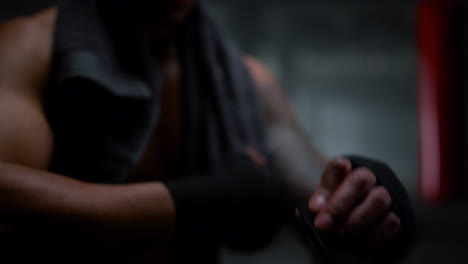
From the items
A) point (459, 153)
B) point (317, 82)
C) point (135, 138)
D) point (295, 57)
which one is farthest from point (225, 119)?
point (459, 153)

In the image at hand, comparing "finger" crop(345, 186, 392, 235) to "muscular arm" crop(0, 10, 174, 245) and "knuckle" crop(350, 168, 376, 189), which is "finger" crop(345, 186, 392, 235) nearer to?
"knuckle" crop(350, 168, 376, 189)

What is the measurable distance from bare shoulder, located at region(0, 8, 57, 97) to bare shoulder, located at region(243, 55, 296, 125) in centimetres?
37

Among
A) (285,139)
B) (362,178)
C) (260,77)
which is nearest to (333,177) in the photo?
(362,178)

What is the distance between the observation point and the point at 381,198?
→ 22cm

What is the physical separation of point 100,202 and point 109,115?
Answer: 136mm

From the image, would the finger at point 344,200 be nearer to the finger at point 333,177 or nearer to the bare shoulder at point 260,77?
the finger at point 333,177

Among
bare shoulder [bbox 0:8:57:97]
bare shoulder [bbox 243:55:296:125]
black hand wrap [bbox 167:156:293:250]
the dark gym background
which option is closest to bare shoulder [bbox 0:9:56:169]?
bare shoulder [bbox 0:8:57:97]

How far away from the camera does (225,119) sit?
0.54 m

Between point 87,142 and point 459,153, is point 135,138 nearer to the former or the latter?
point 87,142

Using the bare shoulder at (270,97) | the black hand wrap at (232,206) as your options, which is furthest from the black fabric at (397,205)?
the bare shoulder at (270,97)

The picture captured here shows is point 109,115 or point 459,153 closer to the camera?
point 109,115

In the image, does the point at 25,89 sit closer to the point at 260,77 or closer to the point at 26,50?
A: the point at 26,50

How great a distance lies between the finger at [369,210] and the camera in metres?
0.21

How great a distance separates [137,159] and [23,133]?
0.13 m
